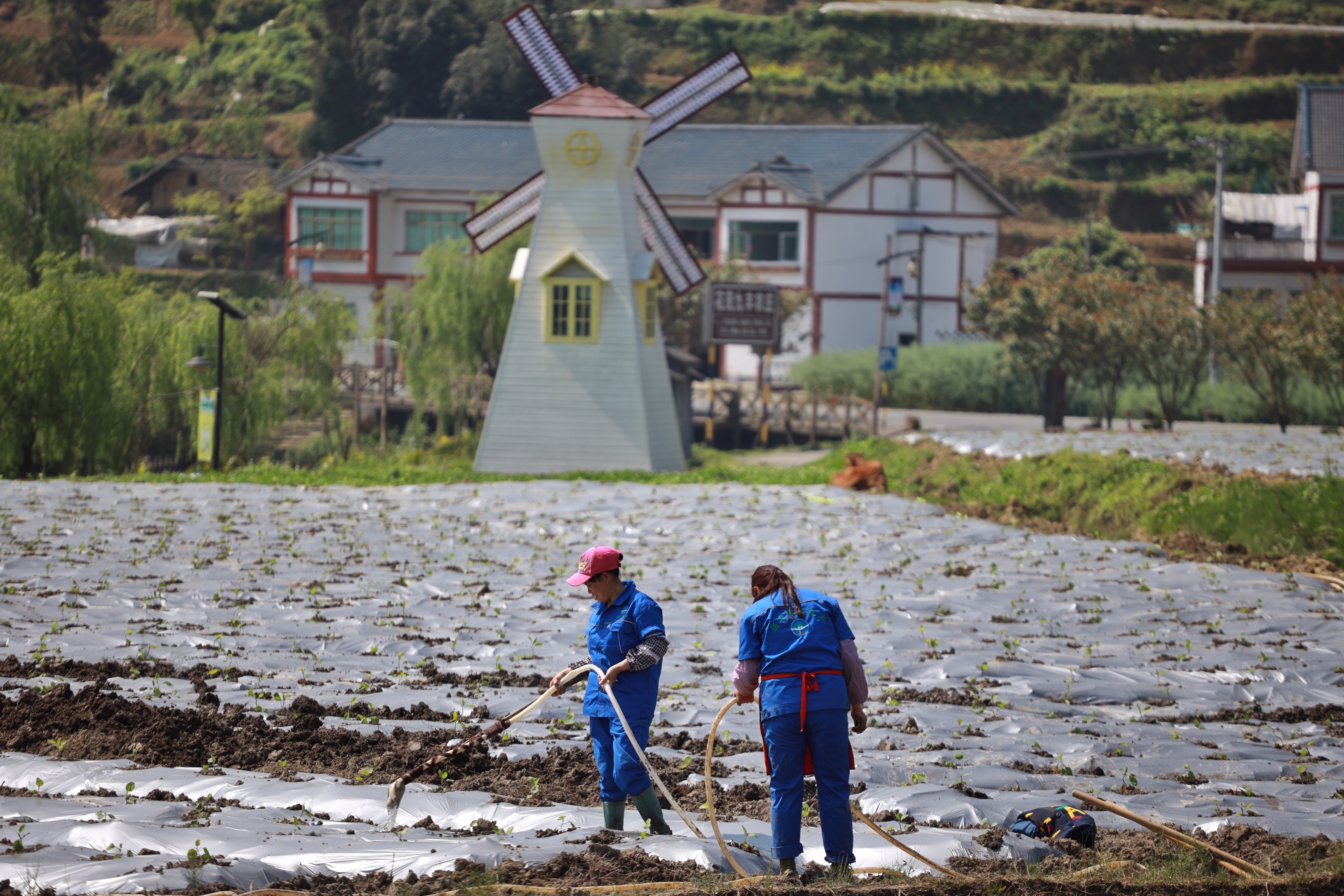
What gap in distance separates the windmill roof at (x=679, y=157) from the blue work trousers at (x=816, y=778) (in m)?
43.7

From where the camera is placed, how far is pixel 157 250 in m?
58.8

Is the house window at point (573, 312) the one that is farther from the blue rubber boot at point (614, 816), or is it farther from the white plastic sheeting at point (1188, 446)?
the blue rubber boot at point (614, 816)

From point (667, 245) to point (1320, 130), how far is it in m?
32.4

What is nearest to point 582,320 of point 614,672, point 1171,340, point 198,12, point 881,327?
point 881,327

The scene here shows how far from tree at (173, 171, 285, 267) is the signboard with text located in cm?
3282

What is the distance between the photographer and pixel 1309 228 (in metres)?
49.2

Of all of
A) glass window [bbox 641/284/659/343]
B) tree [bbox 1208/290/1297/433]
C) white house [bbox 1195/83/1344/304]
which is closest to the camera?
glass window [bbox 641/284/659/343]

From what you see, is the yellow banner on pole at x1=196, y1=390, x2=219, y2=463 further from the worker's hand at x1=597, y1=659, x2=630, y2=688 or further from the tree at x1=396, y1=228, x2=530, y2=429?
the worker's hand at x1=597, y1=659, x2=630, y2=688

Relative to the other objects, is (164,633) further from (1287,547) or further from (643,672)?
(1287,547)

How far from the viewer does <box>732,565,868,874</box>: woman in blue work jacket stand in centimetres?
591

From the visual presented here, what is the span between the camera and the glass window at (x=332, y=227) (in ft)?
166

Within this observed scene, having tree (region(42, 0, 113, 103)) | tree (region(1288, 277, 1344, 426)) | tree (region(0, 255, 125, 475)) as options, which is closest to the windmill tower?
tree (region(0, 255, 125, 475))

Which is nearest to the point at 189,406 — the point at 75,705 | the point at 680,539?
the point at 680,539

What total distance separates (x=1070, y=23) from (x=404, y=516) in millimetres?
81879
